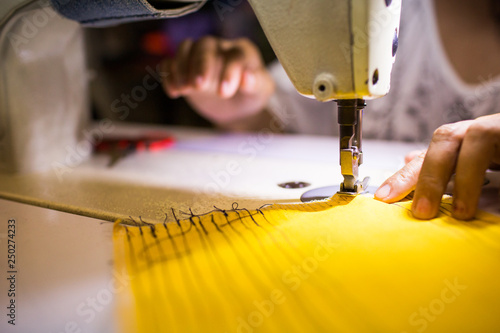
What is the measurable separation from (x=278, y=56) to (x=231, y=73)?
1.96ft

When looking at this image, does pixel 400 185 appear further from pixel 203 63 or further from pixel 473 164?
pixel 203 63

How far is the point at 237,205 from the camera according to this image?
0.69 m

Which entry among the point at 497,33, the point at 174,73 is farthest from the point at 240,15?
the point at 497,33

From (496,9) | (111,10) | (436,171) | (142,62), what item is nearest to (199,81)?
(111,10)

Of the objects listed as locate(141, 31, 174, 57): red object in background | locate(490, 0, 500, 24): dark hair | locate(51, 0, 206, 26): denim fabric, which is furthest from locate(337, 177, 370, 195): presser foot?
locate(141, 31, 174, 57): red object in background

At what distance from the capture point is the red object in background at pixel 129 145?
1.18 metres

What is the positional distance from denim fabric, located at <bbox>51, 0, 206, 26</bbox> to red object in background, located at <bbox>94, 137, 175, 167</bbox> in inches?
19.1

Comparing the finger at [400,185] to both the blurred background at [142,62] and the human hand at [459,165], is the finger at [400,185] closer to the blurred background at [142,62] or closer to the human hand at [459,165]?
the human hand at [459,165]

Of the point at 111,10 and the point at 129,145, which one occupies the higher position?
the point at 111,10

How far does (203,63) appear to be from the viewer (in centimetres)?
122

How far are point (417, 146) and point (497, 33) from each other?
24.8 inches

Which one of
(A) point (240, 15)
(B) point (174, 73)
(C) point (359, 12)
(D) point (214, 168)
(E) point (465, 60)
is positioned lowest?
(D) point (214, 168)

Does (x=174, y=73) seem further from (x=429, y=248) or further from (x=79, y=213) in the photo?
(x=429, y=248)

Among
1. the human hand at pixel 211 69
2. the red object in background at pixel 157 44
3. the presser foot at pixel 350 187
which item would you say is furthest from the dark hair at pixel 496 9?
the red object in background at pixel 157 44
